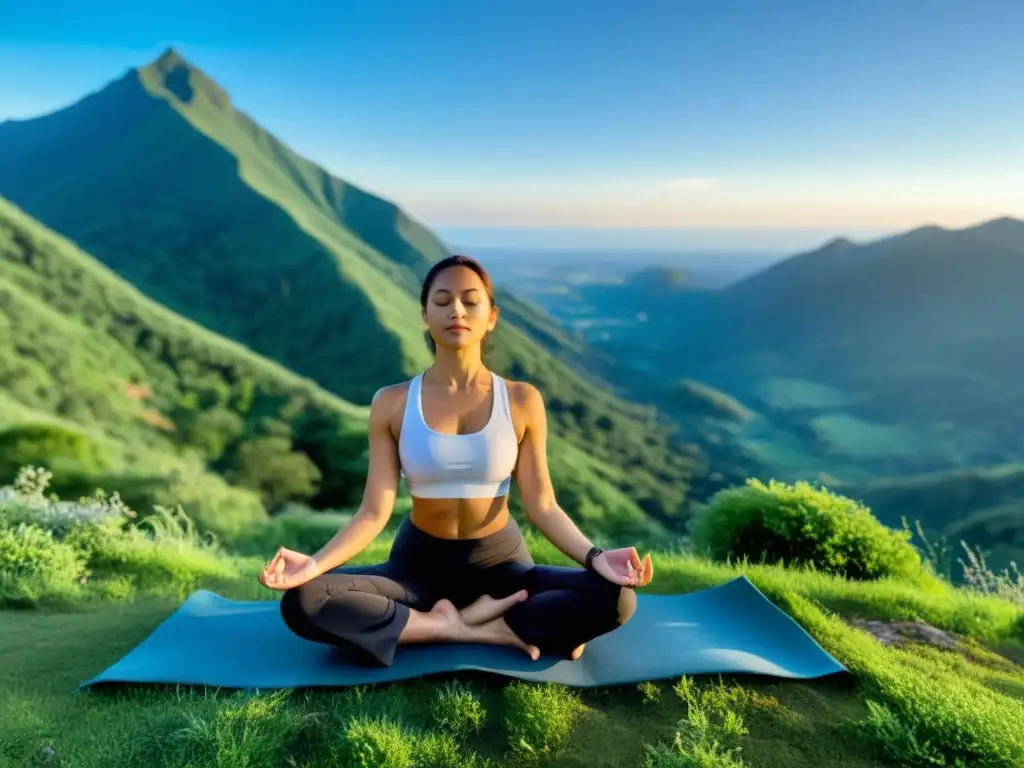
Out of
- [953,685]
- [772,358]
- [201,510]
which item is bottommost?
[772,358]

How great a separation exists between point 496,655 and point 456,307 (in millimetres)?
1894

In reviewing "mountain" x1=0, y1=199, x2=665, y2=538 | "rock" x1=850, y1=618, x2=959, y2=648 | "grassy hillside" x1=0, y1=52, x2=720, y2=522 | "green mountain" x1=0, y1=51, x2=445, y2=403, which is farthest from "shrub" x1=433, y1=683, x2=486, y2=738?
"grassy hillside" x1=0, y1=52, x2=720, y2=522

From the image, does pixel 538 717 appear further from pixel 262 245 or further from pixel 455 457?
pixel 262 245

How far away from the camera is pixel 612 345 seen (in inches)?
6201

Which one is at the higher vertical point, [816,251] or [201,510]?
[816,251]

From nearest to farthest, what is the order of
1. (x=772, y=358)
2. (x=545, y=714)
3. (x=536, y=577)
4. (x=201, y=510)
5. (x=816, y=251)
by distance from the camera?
(x=545, y=714) → (x=536, y=577) → (x=201, y=510) → (x=772, y=358) → (x=816, y=251)

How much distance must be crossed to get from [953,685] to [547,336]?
420 ft

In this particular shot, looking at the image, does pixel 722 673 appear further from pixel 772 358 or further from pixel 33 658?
pixel 772 358

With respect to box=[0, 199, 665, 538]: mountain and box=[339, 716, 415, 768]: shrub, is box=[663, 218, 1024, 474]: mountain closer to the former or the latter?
box=[0, 199, 665, 538]: mountain

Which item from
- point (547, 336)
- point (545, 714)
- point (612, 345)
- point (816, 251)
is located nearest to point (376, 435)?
point (545, 714)

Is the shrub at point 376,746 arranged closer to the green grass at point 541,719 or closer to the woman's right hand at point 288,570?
the green grass at point 541,719

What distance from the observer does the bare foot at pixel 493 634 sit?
13.0 feet

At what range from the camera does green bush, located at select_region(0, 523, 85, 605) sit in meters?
5.42

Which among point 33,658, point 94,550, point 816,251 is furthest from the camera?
point 816,251
